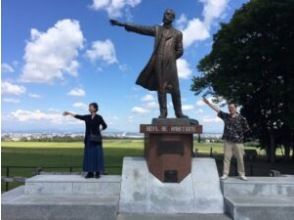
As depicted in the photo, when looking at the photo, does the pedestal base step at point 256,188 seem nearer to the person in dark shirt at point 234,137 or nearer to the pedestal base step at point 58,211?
the person in dark shirt at point 234,137

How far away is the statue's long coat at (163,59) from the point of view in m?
13.4

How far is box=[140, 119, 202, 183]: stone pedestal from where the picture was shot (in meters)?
12.5

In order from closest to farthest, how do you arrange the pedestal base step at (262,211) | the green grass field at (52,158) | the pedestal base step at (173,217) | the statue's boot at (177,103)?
the pedestal base step at (262,211), the pedestal base step at (173,217), the statue's boot at (177,103), the green grass field at (52,158)

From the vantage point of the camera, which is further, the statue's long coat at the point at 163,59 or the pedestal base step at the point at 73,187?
the statue's long coat at the point at 163,59

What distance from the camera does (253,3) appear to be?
123ft

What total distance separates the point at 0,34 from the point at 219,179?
6.19 m

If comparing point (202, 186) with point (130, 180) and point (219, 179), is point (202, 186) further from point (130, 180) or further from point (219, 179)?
point (130, 180)

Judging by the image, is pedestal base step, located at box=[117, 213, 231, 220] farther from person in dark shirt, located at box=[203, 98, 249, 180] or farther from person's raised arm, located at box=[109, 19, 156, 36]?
person's raised arm, located at box=[109, 19, 156, 36]

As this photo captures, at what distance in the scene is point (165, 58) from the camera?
13.4 meters

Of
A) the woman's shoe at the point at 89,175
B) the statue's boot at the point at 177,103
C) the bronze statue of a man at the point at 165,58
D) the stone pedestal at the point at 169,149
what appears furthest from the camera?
the statue's boot at the point at 177,103

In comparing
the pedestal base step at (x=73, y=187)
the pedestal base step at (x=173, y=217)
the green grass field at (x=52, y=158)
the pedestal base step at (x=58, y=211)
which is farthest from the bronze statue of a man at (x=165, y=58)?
the green grass field at (x=52, y=158)

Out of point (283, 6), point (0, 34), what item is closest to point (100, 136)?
point (0, 34)

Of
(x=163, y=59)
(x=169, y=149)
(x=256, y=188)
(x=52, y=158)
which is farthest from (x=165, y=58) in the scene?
(x=52, y=158)

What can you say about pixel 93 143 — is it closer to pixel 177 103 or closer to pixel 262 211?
pixel 177 103
